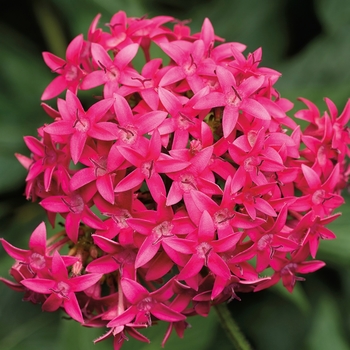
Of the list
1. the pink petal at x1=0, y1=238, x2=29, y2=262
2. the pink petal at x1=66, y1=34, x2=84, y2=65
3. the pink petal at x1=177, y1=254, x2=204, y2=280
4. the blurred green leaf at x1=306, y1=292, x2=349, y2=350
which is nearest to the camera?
the pink petal at x1=177, y1=254, x2=204, y2=280

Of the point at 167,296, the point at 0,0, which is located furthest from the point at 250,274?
the point at 0,0

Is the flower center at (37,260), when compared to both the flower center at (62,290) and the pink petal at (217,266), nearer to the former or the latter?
the flower center at (62,290)

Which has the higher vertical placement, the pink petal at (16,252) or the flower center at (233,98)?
the flower center at (233,98)

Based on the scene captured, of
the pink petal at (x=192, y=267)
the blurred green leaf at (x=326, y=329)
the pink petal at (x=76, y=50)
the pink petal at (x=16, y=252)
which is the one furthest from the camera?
the blurred green leaf at (x=326, y=329)

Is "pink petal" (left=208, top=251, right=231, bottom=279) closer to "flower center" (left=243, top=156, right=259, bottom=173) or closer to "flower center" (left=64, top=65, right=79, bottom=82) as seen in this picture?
"flower center" (left=243, top=156, right=259, bottom=173)

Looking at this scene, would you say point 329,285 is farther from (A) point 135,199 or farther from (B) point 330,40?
(A) point 135,199

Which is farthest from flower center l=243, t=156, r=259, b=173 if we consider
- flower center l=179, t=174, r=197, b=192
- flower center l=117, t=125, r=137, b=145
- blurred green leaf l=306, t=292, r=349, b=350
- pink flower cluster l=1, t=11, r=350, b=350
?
blurred green leaf l=306, t=292, r=349, b=350

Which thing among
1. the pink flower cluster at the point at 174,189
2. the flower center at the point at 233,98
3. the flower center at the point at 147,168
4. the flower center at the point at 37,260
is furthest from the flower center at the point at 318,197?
the flower center at the point at 37,260

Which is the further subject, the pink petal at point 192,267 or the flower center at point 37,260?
the flower center at point 37,260
